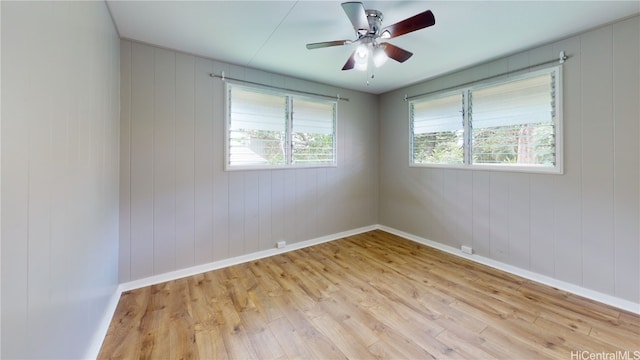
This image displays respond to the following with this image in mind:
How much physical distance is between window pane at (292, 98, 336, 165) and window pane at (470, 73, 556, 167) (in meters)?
1.95

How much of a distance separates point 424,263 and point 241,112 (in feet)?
9.63

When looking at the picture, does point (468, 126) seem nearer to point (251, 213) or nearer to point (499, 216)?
point (499, 216)

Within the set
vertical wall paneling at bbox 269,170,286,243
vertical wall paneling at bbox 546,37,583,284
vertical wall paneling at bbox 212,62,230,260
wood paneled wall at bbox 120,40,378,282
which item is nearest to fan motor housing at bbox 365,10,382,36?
wood paneled wall at bbox 120,40,378,282

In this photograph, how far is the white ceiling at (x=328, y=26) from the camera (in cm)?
194

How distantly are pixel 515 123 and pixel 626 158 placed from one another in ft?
2.98

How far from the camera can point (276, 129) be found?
11.2 feet

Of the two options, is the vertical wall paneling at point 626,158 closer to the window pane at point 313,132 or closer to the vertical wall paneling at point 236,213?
the window pane at point 313,132

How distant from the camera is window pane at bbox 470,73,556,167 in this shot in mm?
2590

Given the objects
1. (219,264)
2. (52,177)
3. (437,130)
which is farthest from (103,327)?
(437,130)

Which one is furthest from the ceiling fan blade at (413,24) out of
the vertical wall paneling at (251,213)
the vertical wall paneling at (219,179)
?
the vertical wall paneling at (251,213)

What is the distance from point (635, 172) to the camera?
2.10 meters

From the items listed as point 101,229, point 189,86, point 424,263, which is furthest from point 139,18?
point 424,263

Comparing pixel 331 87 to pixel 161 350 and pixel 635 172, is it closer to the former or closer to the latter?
pixel 635 172

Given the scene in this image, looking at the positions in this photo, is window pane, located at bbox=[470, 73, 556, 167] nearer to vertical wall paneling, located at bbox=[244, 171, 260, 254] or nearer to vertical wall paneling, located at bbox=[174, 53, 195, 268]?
vertical wall paneling, located at bbox=[244, 171, 260, 254]
